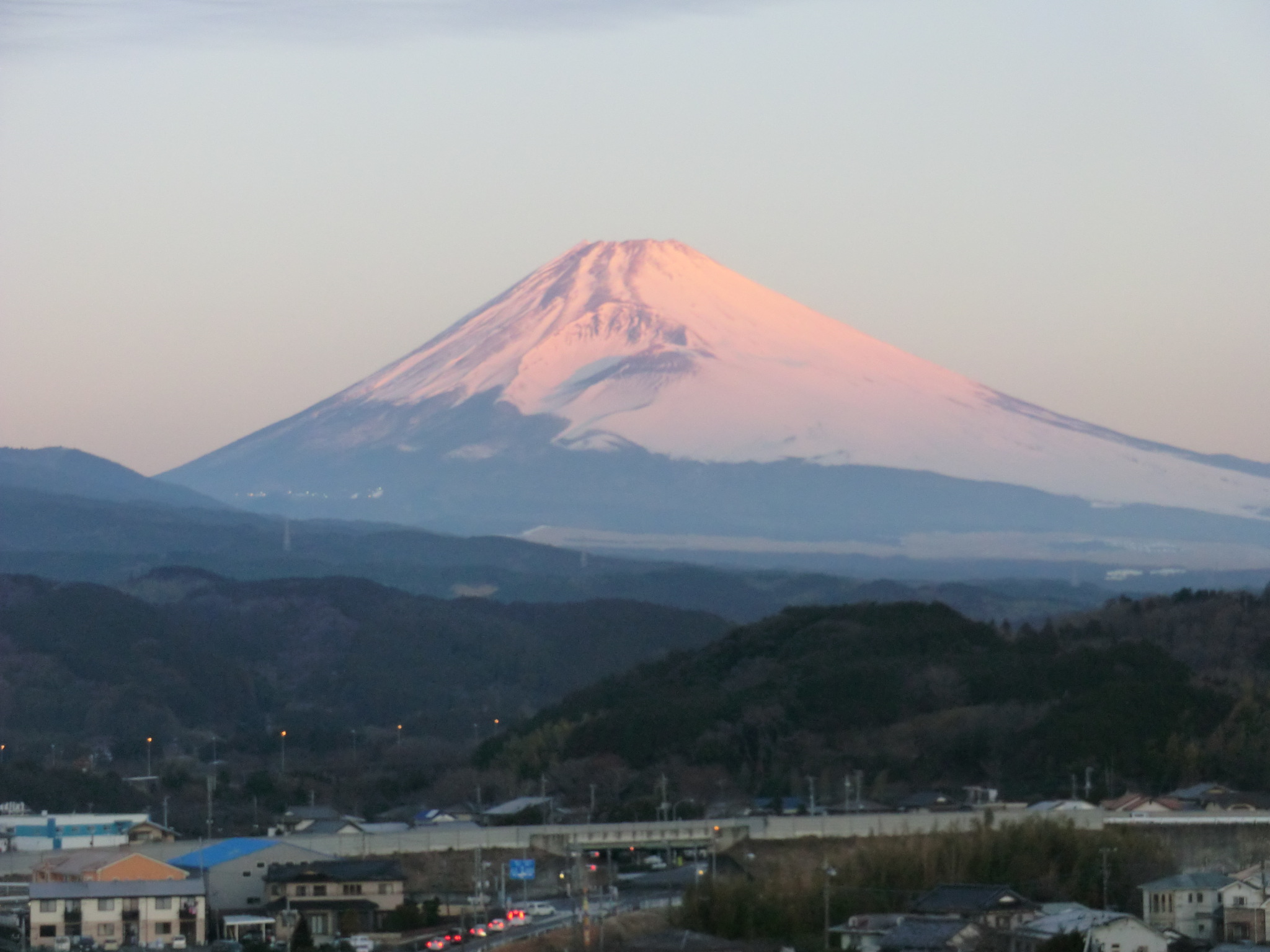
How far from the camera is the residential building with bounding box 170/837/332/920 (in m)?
39.9

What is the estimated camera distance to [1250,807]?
45438 mm

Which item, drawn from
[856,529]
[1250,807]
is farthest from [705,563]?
[1250,807]

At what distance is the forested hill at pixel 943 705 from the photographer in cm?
5272

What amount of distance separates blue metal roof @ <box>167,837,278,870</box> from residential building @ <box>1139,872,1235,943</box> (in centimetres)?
1306

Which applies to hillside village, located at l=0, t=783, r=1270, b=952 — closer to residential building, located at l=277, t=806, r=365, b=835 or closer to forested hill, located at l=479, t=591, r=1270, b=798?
residential building, located at l=277, t=806, r=365, b=835

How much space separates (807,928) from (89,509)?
505 ft

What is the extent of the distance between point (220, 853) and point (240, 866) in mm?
1217

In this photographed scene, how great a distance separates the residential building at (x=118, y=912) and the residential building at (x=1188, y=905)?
40.5ft

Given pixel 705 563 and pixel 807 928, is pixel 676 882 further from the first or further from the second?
pixel 705 563

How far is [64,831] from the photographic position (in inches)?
1956

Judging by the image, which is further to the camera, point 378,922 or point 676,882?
point 676,882

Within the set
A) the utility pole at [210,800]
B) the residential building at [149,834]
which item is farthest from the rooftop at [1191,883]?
the residential building at [149,834]

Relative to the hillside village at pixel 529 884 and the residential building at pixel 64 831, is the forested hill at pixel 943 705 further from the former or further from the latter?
the residential building at pixel 64 831

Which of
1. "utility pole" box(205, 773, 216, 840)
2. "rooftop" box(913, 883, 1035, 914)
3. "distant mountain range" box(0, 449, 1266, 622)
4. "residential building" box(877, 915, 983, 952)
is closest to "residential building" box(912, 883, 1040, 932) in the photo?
"rooftop" box(913, 883, 1035, 914)
